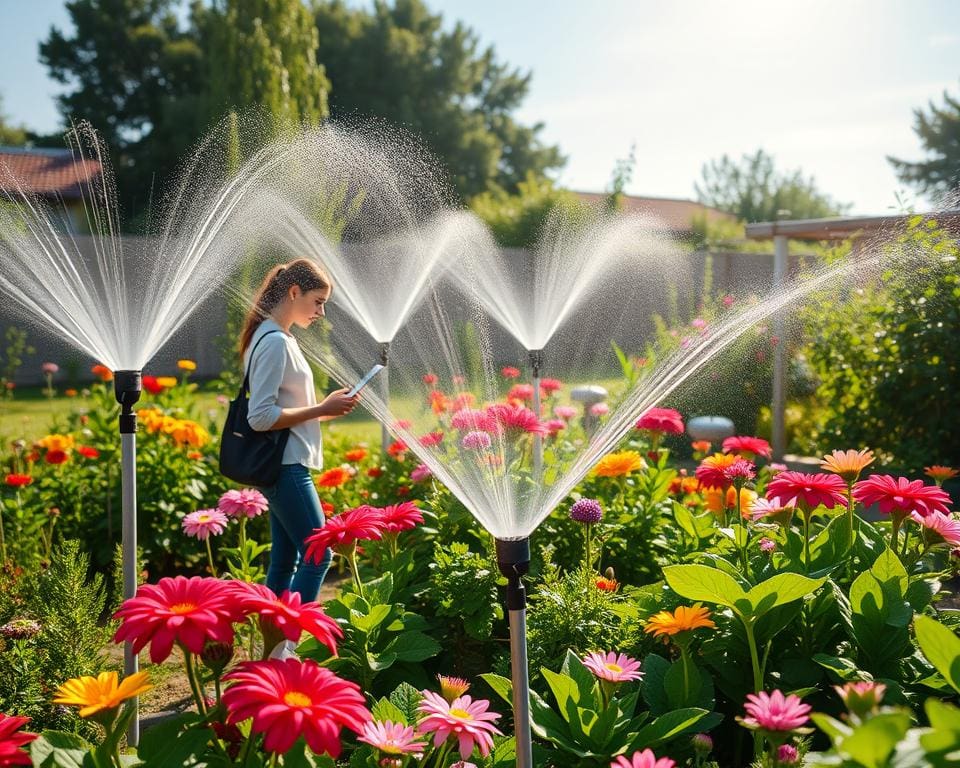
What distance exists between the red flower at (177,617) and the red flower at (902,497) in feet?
5.04

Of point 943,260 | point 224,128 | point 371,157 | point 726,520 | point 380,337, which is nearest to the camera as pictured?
point 726,520

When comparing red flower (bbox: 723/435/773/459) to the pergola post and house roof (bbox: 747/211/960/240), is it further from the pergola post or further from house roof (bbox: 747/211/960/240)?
the pergola post

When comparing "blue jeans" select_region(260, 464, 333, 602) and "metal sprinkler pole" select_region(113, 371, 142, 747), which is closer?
"metal sprinkler pole" select_region(113, 371, 142, 747)

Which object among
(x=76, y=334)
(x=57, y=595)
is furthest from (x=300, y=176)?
(x=57, y=595)

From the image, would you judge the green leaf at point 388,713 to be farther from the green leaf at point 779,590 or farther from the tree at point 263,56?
the tree at point 263,56

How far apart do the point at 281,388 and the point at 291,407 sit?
0.08m

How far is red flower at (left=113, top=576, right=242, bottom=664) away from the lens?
1.29 metres

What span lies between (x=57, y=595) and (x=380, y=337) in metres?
1.63

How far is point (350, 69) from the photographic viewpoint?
995 inches

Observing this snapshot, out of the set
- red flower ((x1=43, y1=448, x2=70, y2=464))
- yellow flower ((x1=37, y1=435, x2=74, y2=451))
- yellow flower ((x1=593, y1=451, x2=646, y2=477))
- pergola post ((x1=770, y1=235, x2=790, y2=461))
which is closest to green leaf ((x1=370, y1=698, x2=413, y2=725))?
yellow flower ((x1=593, y1=451, x2=646, y2=477))

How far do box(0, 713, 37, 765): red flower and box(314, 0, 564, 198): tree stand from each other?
77.6 feet

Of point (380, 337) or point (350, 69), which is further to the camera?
point (350, 69)

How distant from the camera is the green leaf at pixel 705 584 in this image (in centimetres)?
189

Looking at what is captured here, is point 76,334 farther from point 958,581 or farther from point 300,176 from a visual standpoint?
point 958,581
